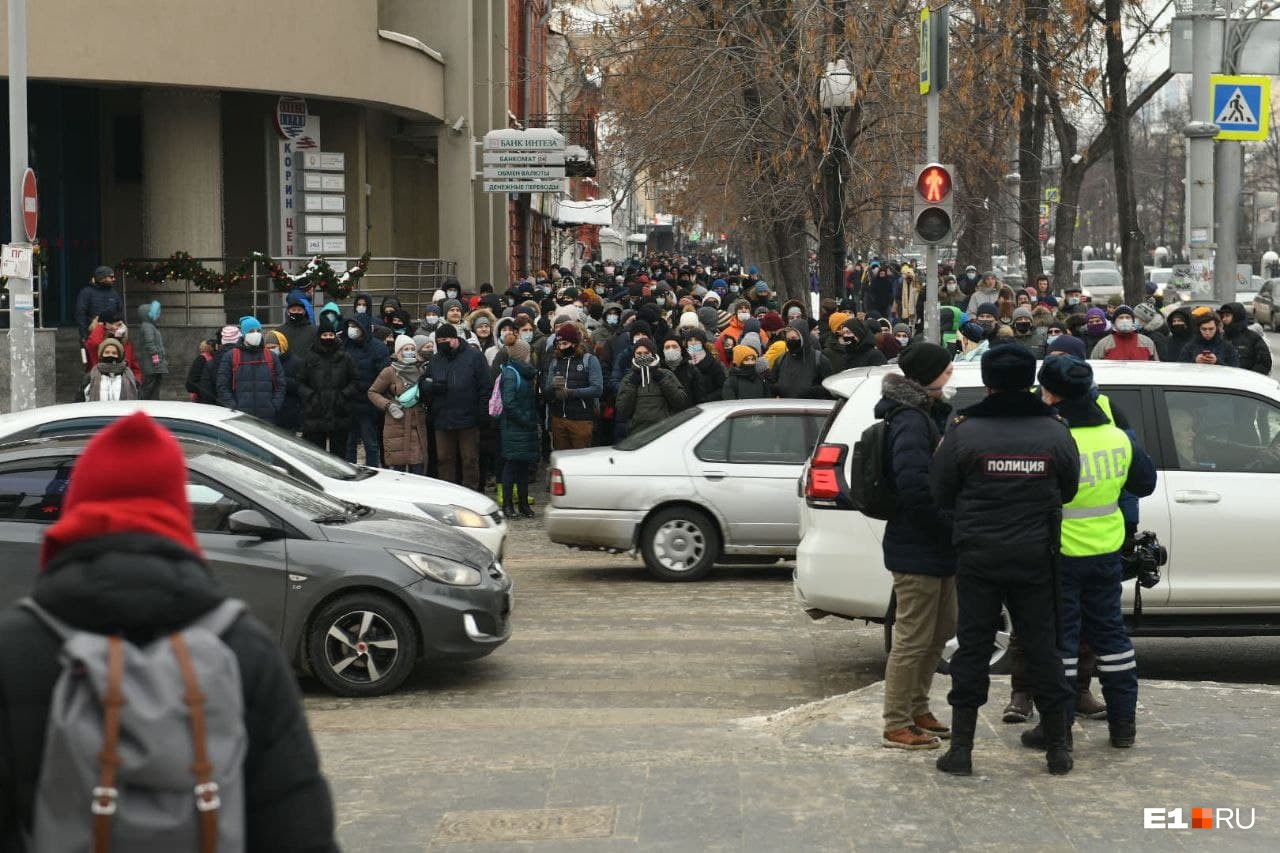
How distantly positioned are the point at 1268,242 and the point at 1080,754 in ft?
384

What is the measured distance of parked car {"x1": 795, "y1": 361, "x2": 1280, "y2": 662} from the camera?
364 inches

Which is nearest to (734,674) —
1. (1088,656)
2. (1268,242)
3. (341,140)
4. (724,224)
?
(1088,656)

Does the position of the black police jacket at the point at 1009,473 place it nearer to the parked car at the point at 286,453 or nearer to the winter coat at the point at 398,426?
the parked car at the point at 286,453

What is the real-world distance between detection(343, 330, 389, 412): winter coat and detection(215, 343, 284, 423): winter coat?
0.94m

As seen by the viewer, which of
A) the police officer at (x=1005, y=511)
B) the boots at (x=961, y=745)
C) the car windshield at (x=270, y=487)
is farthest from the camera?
the car windshield at (x=270, y=487)

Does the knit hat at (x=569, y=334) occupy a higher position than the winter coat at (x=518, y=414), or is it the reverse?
the knit hat at (x=569, y=334)

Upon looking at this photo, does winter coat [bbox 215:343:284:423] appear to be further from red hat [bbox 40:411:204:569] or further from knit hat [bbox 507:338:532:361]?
red hat [bbox 40:411:204:569]

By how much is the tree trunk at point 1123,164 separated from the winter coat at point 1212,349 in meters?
9.54

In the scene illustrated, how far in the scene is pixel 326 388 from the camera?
16.8 m

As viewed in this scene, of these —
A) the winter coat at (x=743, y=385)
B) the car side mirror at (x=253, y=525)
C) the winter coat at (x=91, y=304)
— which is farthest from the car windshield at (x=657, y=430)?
the winter coat at (x=91, y=304)

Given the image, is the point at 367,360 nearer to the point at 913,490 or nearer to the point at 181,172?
the point at 181,172

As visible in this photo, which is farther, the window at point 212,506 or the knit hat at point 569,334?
the knit hat at point 569,334

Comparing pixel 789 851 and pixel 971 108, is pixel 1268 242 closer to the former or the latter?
pixel 971 108

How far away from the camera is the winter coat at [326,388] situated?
16781 mm
